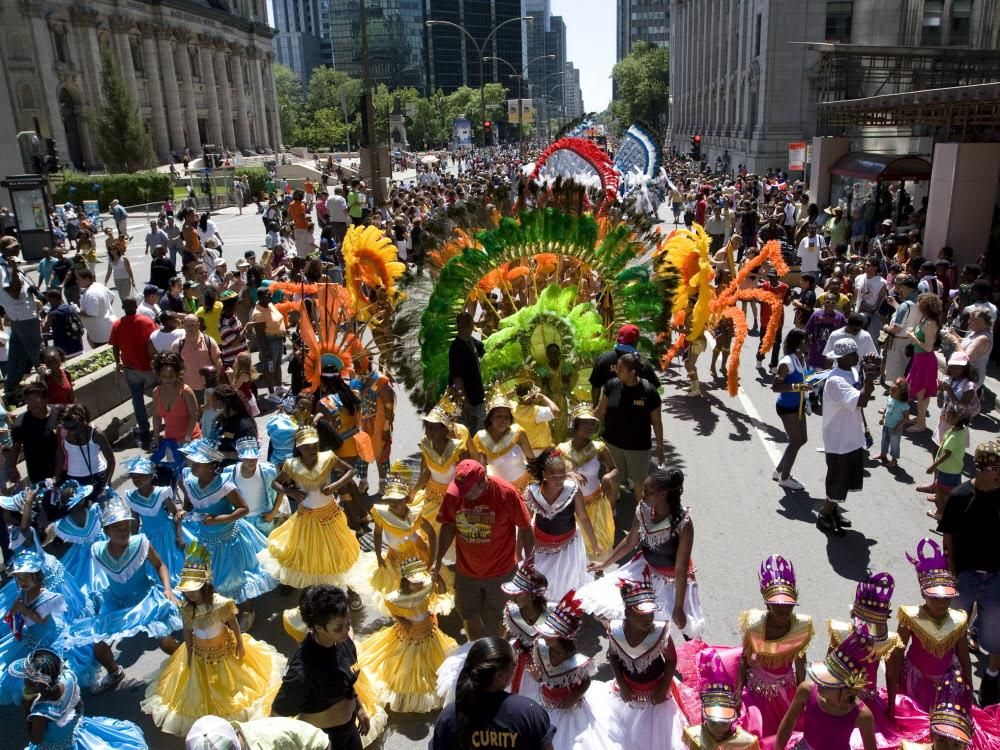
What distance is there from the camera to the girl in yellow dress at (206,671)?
4.66 metres

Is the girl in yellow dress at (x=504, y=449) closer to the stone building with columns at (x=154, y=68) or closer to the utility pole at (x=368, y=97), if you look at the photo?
the utility pole at (x=368, y=97)

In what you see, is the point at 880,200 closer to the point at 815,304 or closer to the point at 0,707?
the point at 815,304

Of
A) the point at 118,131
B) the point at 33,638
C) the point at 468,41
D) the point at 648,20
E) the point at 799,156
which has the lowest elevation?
the point at 33,638

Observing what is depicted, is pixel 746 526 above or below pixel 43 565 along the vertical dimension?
below

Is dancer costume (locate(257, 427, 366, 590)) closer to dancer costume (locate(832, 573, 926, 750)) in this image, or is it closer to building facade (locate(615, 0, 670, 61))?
dancer costume (locate(832, 573, 926, 750))

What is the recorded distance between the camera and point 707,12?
2584 inches

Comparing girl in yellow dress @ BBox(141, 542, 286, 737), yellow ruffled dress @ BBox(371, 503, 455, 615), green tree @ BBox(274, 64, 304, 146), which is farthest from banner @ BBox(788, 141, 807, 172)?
green tree @ BBox(274, 64, 304, 146)

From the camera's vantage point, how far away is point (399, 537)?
5.37 meters

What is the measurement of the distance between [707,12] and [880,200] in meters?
52.3

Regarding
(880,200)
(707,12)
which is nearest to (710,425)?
(880,200)

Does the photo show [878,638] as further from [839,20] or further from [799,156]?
[839,20]

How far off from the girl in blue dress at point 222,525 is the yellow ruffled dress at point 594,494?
2.44 metres

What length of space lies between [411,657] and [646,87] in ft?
314

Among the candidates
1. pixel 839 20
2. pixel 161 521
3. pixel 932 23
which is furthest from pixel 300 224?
pixel 932 23
